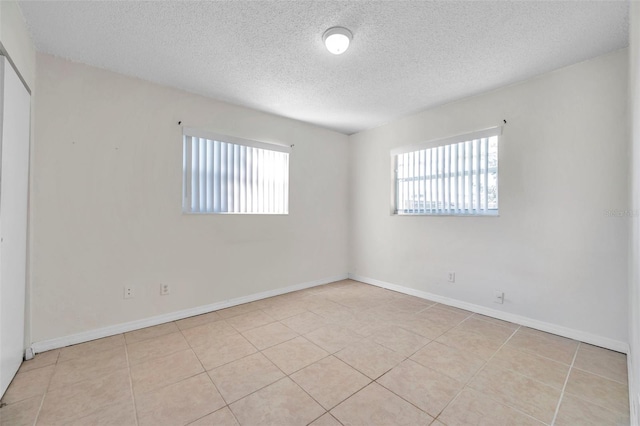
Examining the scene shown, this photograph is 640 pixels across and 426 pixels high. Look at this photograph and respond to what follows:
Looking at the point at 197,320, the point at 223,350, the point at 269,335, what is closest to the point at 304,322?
the point at 269,335

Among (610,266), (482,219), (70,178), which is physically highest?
(70,178)

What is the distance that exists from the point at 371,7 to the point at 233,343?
2.88 m

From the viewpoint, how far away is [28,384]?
5.91 feet

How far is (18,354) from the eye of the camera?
1.97m

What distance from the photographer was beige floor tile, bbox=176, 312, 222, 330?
9.12ft

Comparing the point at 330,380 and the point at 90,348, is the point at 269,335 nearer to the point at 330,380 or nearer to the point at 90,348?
the point at 330,380

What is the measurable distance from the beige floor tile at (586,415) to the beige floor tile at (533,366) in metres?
0.18

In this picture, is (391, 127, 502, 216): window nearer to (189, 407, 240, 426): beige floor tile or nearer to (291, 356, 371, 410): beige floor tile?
(291, 356, 371, 410): beige floor tile

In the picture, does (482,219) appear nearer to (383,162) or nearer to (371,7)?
(383,162)

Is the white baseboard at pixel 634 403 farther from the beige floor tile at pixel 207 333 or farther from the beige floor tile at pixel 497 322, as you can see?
the beige floor tile at pixel 207 333

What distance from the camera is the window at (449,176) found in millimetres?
3059

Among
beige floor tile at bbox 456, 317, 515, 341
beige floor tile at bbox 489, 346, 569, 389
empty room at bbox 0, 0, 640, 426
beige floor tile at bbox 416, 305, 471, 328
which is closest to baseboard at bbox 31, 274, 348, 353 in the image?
empty room at bbox 0, 0, 640, 426

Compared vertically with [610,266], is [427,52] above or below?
above

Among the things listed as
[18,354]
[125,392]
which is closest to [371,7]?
[125,392]
